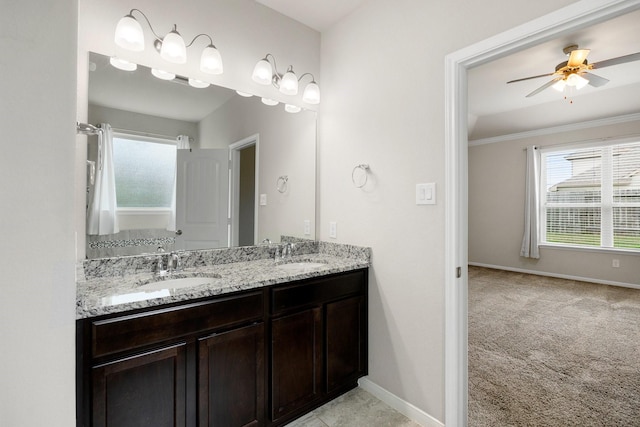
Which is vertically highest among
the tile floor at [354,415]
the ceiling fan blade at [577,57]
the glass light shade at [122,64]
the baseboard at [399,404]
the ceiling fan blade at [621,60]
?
the ceiling fan blade at [577,57]

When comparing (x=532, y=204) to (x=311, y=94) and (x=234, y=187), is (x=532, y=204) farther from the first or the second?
(x=234, y=187)

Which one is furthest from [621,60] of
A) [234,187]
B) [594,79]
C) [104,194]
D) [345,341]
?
[104,194]

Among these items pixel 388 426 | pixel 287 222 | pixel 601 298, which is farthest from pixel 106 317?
pixel 601 298

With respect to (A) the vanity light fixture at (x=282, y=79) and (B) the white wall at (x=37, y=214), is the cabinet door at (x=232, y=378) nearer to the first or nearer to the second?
(B) the white wall at (x=37, y=214)

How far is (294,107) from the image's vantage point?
7.92 feet

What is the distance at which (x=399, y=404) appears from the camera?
1.92 metres

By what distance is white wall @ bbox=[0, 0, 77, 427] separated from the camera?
93 centimetres

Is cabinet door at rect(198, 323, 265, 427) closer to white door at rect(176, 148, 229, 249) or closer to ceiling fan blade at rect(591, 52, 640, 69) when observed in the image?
white door at rect(176, 148, 229, 249)

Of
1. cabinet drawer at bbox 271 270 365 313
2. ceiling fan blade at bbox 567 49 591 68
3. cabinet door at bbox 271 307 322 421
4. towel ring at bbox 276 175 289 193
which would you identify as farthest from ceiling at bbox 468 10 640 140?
cabinet door at bbox 271 307 322 421

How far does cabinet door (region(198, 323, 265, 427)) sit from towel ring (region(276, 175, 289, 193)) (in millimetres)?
1126

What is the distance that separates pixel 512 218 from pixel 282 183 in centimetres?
527

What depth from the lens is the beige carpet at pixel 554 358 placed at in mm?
1863

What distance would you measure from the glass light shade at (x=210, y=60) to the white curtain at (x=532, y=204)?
573 cm

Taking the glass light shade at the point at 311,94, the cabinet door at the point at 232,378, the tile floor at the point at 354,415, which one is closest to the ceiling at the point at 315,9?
the glass light shade at the point at 311,94
